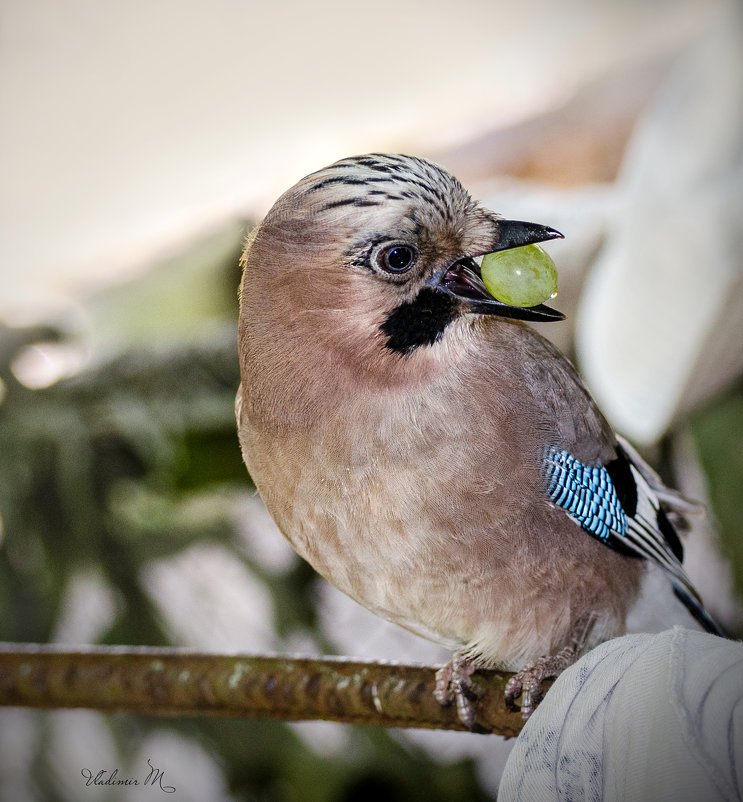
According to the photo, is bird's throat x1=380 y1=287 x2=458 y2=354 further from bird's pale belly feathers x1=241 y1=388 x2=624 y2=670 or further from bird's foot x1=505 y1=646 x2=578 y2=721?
bird's foot x1=505 y1=646 x2=578 y2=721

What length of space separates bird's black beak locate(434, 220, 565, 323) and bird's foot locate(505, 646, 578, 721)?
1.01ft

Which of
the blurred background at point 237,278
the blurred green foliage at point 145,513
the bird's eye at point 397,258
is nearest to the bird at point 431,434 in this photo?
the bird's eye at point 397,258

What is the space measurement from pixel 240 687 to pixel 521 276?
0.48m

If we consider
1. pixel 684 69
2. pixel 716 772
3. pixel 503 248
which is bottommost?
pixel 716 772

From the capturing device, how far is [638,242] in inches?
51.4

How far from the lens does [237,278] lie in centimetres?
161

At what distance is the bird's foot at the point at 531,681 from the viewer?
2.20 feet

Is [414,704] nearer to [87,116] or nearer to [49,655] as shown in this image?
[49,655]

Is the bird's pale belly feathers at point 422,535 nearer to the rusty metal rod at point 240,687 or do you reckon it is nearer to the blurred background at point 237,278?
the rusty metal rod at point 240,687

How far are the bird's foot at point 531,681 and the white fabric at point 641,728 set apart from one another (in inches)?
3.8

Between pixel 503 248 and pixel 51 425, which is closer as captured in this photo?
pixel 503 248

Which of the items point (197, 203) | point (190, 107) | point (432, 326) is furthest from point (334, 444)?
point (190, 107)

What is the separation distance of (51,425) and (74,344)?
21 cm

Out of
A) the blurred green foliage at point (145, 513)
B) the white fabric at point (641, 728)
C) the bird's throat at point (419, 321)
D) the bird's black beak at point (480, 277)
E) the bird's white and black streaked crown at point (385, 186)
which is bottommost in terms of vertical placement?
the blurred green foliage at point (145, 513)
